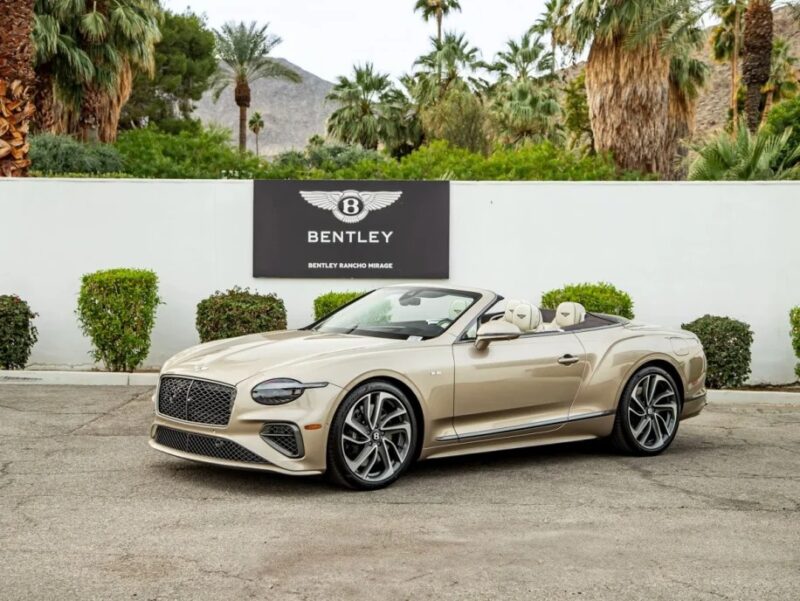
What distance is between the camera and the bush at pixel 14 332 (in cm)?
1384

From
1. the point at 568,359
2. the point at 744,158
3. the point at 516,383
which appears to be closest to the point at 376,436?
the point at 516,383

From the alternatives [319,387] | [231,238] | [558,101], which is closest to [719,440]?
[319,387]

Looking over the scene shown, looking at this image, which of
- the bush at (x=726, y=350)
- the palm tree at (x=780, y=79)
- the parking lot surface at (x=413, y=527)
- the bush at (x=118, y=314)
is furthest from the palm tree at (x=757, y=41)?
the palm tree at (x=780, y=79)

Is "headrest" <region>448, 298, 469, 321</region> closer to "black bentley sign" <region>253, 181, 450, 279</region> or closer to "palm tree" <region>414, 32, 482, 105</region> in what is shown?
"black bentley sign" <region>253, 181, 450, 279</region>

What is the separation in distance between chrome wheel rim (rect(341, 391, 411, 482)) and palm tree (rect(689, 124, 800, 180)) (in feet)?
40.0

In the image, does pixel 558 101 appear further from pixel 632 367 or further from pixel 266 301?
pixel 632 367

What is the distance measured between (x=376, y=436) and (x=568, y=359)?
1919mm

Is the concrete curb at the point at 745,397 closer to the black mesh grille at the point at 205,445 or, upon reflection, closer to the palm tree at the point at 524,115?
the black mesh grille at the point at 205,445

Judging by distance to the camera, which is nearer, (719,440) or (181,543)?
(181,543)

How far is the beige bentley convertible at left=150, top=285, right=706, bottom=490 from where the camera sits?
7.39 metres

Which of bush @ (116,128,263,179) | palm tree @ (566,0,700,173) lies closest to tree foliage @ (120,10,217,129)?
bush @ (116,128,263,179)

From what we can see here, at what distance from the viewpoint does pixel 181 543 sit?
6145 mm

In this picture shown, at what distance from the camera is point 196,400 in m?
7.64

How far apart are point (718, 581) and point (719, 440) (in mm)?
4912
